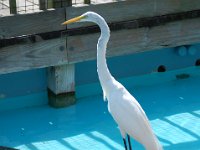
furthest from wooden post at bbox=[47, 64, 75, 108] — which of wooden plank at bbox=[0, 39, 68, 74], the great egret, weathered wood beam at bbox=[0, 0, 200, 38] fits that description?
the great egret

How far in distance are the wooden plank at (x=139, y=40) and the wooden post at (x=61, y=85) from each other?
16 cm

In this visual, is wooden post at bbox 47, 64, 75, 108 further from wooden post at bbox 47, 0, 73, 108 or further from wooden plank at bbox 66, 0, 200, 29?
wooden plank at bbox 66, 0, 200, 29

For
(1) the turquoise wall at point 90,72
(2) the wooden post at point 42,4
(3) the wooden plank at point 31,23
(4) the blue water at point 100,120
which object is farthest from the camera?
(1) the turquoise wall at point 90,72

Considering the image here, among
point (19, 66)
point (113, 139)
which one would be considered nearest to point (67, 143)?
point (113, 139)

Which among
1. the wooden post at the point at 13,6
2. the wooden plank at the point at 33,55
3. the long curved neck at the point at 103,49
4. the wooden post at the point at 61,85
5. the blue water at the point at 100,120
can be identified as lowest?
the blue water at the point at 100,120

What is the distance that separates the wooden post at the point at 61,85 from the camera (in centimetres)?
655

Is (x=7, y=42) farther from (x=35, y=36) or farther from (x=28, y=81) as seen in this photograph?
(x=28, y=81)

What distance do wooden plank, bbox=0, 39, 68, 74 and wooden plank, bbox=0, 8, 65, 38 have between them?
0.13 metres

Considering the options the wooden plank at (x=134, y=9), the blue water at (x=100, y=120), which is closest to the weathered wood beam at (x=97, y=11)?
the wooden plank at (x=134, y=9)

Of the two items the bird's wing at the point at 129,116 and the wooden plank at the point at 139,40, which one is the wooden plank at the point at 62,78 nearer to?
the wooden plank at the point at 139,40

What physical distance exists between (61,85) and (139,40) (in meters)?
1.02

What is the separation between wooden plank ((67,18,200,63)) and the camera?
6.50m

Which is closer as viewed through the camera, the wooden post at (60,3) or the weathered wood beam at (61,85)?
the wooden post at (60,3)

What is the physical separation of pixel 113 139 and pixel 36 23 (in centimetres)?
142
